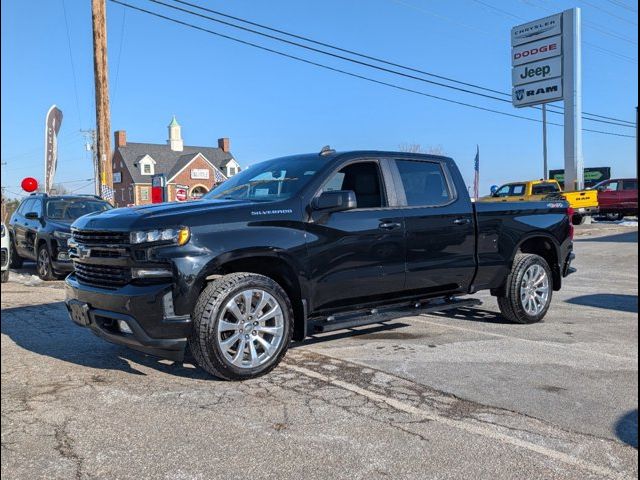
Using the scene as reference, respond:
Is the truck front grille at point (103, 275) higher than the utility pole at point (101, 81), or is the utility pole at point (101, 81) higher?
the utility pole at point (101, 81)

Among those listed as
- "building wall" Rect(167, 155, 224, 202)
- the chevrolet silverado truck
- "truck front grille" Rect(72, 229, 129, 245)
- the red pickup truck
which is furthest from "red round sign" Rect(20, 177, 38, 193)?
"building wall" Rect(167, 155, 224, 202)

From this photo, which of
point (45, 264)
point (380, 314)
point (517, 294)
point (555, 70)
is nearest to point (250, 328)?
point (380, 314)

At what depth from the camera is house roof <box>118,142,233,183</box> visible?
69.9 metres

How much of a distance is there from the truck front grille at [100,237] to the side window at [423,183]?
272 cm

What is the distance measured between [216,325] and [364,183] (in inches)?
82.5

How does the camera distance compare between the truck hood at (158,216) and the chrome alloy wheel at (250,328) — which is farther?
the chrome alloy wheel at (250,328)

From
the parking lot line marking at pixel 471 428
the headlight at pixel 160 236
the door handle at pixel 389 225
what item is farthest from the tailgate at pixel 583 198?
the headlight at pixel 160 236

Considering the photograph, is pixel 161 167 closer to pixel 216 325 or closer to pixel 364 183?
pixel 364 183

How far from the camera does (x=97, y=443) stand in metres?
3.35

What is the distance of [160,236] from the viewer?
4.32m

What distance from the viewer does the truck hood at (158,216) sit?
14.4ft

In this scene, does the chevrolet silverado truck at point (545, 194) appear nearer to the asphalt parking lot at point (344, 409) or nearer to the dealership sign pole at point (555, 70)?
the dealership sign pole at point (555, 70)

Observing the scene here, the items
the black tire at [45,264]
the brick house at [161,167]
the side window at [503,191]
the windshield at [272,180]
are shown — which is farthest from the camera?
the brick house at [161,167]

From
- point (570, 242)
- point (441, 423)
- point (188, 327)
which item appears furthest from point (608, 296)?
point (188, 327)
